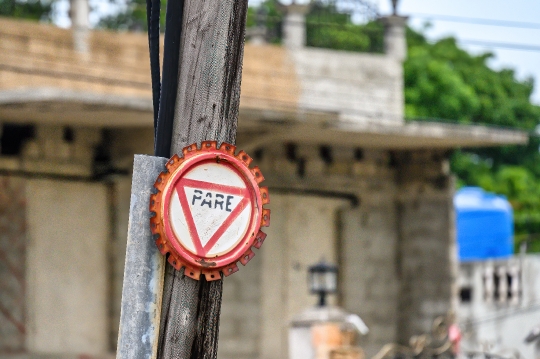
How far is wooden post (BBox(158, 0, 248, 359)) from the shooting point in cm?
368

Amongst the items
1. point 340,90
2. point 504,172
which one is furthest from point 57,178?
point 504,172

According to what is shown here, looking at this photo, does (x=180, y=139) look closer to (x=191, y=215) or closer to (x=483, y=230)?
(x=191, y=215)

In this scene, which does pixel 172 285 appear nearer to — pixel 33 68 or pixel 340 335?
pixel 340 335

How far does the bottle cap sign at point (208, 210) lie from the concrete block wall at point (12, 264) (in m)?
10.0

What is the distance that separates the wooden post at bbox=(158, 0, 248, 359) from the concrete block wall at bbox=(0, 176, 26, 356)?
32.5 feet

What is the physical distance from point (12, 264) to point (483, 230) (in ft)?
41.2

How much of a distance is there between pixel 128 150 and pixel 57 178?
1.13 m

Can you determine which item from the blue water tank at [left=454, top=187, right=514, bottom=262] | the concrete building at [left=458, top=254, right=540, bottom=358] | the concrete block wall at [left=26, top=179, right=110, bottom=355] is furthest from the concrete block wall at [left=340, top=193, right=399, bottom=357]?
the blue water tank at [left=454, top=187, right=514, bottom=262]

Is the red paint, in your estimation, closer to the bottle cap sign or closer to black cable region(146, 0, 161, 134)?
the bottle cap sign

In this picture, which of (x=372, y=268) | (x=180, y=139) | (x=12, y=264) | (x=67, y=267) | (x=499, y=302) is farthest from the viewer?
(x=499, y=302)

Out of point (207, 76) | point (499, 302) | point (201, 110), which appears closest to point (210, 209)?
point (201, 110)

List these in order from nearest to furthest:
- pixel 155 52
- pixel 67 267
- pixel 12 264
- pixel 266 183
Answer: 1. pixel 155 52
2. pixel 12 264
3. pixel 67 267
4. pixel 266 183

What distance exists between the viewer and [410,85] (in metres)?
38.2

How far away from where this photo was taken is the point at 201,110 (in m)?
3.76
